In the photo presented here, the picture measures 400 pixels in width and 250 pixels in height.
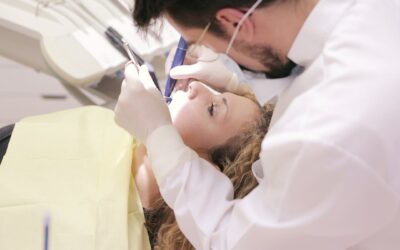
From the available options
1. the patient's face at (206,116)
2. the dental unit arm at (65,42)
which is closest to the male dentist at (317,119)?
the patient's face at (206,116)

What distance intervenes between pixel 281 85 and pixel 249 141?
0.42m

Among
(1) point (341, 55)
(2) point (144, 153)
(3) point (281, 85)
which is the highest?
(1) point (341, 55)

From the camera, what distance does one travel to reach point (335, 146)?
0.83 metres

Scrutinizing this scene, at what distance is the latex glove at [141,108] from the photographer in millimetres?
1260

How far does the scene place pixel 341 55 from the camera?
89cm

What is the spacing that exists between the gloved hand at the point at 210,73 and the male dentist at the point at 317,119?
0.54m

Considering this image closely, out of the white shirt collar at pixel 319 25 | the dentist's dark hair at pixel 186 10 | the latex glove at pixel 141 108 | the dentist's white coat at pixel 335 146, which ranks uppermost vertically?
the dentist's dark hair at pixel 186 10

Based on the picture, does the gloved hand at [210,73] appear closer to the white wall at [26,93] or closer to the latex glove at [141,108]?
the latex glove at [141,108]

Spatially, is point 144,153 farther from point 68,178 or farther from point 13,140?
point 13,140

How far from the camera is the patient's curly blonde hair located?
1.36m

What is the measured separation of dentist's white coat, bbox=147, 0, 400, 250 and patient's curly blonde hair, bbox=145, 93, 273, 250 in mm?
327

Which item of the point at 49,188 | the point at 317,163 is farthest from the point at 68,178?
the point at 317,163

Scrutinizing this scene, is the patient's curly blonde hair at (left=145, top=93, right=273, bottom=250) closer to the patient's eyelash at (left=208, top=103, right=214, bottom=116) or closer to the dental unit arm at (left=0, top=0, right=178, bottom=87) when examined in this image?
the patient's eyelash at (left=208, top=103, right=214, bottom=116)

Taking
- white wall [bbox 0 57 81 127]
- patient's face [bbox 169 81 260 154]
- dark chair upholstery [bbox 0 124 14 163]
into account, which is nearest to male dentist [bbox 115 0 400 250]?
patient's face [bbox 169 81 260 154]
